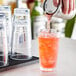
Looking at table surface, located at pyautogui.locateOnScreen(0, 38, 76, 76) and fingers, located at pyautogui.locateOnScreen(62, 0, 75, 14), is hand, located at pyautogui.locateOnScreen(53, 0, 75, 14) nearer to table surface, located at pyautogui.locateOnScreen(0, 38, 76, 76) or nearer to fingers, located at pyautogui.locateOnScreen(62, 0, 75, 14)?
fingers, located at pyautogui.locateOnScreen(62, 0, 75, 14)

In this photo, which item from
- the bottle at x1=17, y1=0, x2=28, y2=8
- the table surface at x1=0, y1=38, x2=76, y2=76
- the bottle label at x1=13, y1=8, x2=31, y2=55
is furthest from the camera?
the bottle at x1=17, y1=0, x2=28, y2=8

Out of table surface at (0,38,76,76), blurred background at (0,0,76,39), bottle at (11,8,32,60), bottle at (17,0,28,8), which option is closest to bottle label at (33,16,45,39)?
blurred background at (0,0,76,39)

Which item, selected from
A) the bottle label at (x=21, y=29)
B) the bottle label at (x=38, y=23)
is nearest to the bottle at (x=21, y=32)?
the bottle label at (x=21, y=29)

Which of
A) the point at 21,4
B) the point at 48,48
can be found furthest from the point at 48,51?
the point at 21,4

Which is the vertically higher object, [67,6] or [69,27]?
[67,6]

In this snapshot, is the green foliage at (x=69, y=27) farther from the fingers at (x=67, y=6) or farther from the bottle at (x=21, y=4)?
the fingers at (x=67, y=6)

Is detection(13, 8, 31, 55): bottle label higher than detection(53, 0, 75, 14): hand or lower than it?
lower

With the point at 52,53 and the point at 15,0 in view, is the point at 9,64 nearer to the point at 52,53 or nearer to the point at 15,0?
the point at 52,53

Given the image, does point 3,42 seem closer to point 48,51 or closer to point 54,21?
point 48,51

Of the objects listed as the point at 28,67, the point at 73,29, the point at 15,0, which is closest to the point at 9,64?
the point at 28,67
